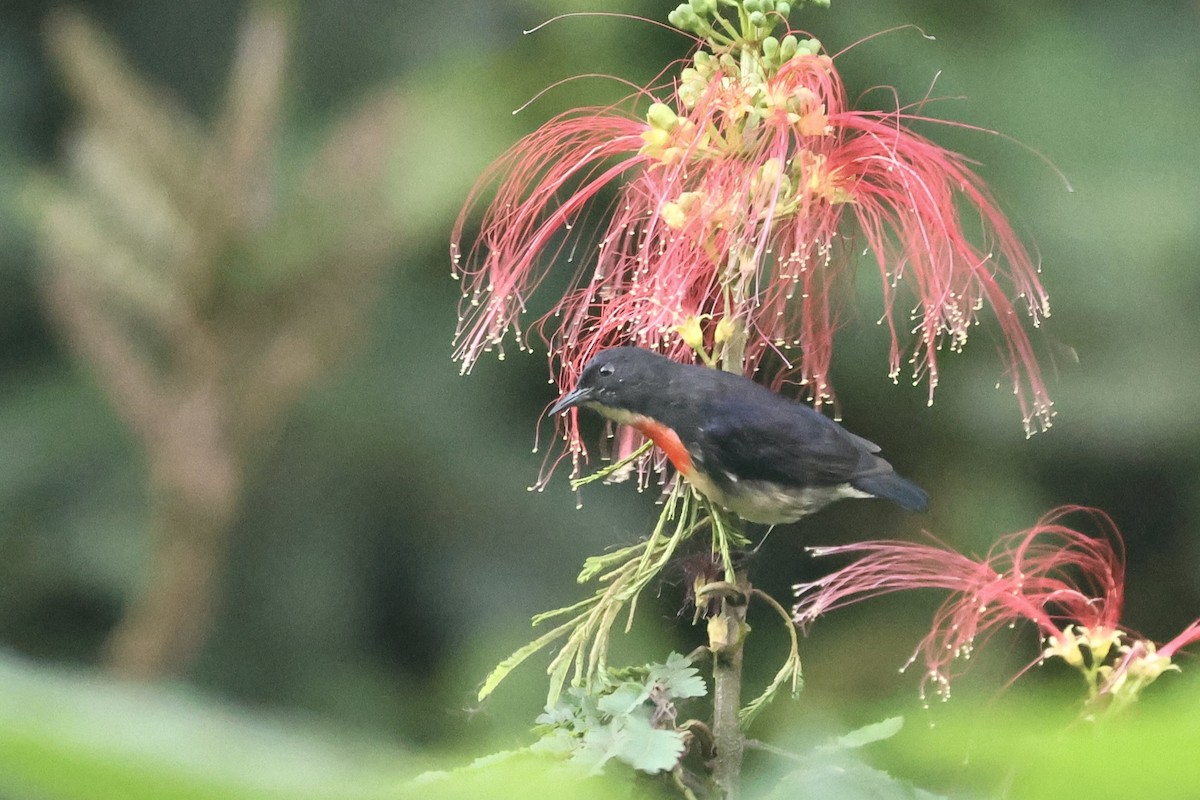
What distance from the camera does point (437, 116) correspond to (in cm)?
232

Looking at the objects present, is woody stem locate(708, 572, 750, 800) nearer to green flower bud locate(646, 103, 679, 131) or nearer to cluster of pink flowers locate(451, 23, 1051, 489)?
cluster of pink flowers locate(451, 23, 1051, 489)

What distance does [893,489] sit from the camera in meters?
0.86

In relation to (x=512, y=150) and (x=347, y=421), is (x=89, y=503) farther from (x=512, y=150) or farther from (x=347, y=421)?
(x=512, y=150)

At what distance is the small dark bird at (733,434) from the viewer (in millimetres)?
774

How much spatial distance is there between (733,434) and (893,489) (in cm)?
14

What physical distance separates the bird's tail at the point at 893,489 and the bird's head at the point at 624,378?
151 millimetres

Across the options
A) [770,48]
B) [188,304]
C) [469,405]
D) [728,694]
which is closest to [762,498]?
[728,694]

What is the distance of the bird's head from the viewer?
798 millimetres

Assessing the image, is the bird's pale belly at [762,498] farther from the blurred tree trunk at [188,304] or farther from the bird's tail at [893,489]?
the blurred tree trunk at [188,304]

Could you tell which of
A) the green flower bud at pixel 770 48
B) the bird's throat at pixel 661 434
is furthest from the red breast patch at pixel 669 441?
the green flower bud at pixel 770 48

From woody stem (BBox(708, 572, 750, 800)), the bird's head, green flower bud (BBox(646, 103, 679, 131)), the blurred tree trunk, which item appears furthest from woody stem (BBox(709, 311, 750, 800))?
the blurred tree trunk

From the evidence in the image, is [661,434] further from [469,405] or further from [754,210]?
[469,405]

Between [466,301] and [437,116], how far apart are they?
0.45 m

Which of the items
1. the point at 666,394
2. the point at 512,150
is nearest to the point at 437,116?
the point at 512,150
